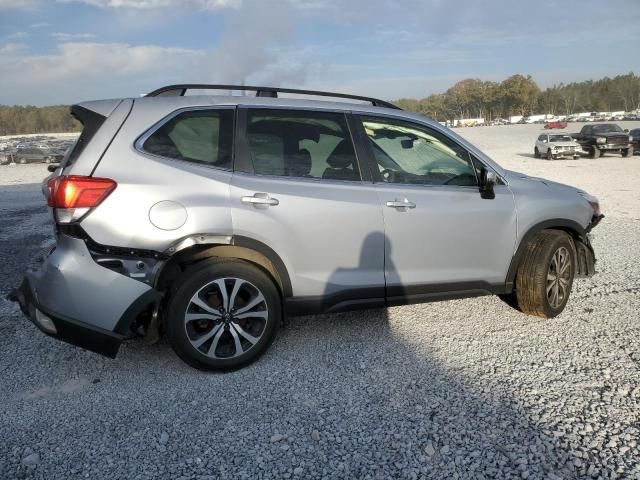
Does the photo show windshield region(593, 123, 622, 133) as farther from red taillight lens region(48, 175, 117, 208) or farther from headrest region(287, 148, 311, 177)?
red taillight lens region(48, 175, 117, 208)

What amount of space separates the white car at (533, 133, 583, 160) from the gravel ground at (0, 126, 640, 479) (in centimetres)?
2342

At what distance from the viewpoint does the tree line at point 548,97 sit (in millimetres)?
124250

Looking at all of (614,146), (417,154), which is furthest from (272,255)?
(614,146)

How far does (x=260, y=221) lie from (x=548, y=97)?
154 meters

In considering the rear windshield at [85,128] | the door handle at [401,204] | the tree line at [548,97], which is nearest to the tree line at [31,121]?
the tree line at [548,97]

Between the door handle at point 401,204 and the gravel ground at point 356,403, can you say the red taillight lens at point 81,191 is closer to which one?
the gravel ground at point 356,403

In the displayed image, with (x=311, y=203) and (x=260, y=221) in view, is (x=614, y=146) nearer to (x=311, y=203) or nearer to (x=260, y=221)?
(x=311, y=203)

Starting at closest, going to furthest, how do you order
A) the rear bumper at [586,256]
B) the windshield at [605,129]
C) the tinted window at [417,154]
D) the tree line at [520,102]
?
the tinted window at [417,154] → the rear bumper at [586,256] → the windshield at [605,129] → the tree line at [520,102]

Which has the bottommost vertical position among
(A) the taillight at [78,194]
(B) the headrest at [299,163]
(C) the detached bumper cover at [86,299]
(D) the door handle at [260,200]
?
(C) the detached bumper cover at [86,299]

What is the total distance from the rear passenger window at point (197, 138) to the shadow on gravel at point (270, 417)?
57.7 inches

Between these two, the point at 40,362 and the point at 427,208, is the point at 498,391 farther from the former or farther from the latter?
the point at 40,362

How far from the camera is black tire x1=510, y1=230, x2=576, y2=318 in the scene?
399 centimetres

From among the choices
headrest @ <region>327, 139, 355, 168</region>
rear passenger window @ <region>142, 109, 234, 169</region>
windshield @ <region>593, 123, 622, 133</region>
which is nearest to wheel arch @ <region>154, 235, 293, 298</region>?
rear passenger window @ <region>142, 109, 234, 169</region>

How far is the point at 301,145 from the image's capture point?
A: 138 inches
